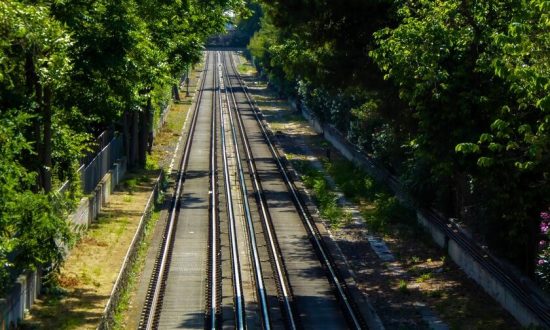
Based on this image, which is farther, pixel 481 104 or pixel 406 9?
pixel 406 9

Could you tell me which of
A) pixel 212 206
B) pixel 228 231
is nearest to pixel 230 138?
pixel 212 206

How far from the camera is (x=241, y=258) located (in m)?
27.4

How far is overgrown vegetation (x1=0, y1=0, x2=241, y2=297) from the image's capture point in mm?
16859

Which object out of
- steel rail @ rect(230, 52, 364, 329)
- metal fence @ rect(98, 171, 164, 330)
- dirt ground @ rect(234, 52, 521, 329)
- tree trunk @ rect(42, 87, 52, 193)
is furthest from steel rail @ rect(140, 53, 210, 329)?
dirt ground @ rect(234, 52, 521, 329)

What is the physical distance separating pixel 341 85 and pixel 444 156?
10285 millimetres

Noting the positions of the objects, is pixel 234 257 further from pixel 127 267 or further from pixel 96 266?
pixel 96 266

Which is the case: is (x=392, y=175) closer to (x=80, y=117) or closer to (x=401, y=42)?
(x=80, y=117)

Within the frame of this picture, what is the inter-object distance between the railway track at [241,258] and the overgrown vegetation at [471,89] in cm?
420

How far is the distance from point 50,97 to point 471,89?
9.58 m

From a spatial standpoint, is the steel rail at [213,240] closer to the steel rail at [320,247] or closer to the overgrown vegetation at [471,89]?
the steel rail at [320,247]

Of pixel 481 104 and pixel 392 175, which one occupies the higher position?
pixel 481 104

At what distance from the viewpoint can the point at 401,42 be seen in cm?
2064

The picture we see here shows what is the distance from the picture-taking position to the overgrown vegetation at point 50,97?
16.9 metres

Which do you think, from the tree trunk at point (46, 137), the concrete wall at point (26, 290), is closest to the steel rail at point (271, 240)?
the concrete wall at point (26, 290)
